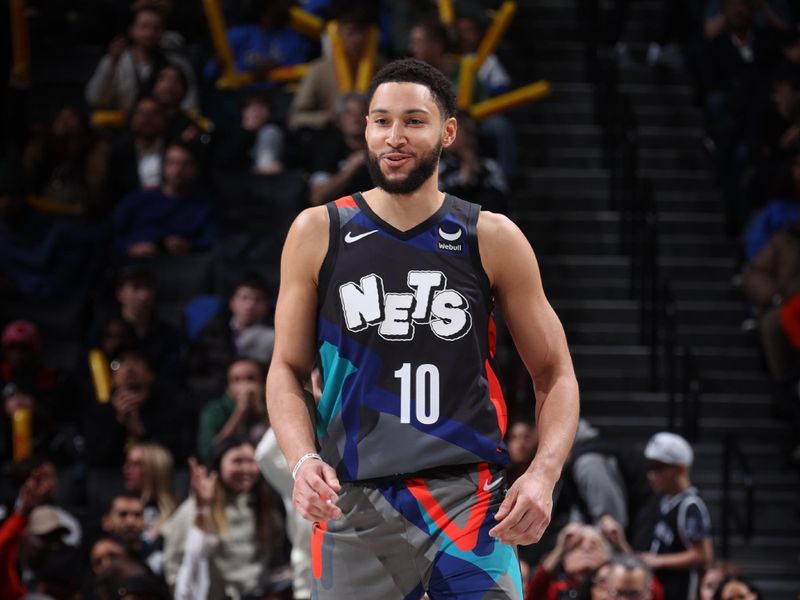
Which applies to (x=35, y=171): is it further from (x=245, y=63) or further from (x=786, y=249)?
(x=786, y=249)

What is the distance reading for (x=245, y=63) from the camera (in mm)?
13000

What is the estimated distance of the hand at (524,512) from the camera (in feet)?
13.0

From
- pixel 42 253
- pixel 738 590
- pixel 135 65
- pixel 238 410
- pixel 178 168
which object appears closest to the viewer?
pixel 738 590

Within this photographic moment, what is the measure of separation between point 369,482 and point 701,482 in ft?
23.8

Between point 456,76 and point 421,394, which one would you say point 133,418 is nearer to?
point 456,76

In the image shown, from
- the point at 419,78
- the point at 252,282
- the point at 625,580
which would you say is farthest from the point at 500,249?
the point at 252,282

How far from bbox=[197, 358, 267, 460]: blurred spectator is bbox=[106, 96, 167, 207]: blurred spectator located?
2589 mm

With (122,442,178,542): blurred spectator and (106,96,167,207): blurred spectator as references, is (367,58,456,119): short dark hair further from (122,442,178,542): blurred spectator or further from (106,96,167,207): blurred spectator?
(106,96,167,207): blurred spectator

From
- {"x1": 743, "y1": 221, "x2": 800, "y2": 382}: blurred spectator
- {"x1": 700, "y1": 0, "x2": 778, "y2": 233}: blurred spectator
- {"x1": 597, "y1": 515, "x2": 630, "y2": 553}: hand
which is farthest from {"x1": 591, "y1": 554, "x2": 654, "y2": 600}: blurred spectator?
{"x1": 700, "y1": 0, "x2": 778, "y2": 233}: blurred spectator

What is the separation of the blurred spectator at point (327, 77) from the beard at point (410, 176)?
7.81 meters

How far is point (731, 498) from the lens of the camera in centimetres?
1095

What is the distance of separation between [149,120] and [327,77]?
139 cm

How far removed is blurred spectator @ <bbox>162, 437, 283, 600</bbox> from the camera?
8805 millimetres

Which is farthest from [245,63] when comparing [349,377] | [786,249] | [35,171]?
[349,377]
